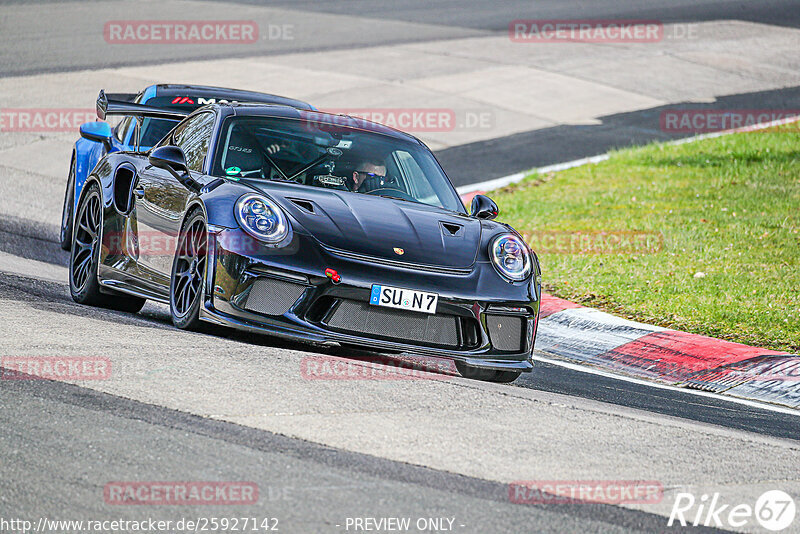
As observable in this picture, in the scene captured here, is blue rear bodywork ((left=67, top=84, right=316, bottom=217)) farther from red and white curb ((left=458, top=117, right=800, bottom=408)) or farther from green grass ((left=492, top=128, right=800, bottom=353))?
red and white curb ((left=458, top=117, right=800, bottom=408))

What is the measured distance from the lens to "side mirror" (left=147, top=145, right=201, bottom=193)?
7.35 metres

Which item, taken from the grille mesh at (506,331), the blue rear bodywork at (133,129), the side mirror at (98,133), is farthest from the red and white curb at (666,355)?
the side mirror at (98,133)

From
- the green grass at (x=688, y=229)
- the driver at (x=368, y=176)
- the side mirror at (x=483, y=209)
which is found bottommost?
the green grass at (x=688, y=229)

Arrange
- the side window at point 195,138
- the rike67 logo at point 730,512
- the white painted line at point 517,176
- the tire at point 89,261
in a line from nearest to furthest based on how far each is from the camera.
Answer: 1. the rike67 logo at point 730,512
2. the side window at point 195,138
3. the tire at point 89,261
4. the white painted line at point 517,176

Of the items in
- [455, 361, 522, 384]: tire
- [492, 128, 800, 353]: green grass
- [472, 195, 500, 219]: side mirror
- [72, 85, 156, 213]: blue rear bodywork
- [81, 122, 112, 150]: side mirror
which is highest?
[472, 195, 500, 219]: side mirror

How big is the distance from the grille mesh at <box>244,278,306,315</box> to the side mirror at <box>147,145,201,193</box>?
109 cm

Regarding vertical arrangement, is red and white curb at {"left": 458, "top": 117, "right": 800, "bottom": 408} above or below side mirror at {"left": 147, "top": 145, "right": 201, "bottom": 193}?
below

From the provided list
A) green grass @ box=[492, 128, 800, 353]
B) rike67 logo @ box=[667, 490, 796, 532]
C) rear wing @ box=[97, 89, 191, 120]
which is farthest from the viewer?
green grass @ box=[492, 128, 800, 353]

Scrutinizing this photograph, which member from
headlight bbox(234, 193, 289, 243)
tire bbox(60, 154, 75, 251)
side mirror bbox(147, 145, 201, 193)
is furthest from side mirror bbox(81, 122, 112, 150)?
headlight bbox(234, 193, 289, 243)

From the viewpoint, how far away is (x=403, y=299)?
6535 mm

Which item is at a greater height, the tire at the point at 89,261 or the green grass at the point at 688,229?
the tire at the point at 89,261

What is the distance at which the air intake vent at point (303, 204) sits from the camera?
6.83 metres

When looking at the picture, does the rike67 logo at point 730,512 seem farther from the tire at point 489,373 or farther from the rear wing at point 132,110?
the rear wing at point 132,110

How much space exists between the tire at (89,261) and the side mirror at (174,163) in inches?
48.6
